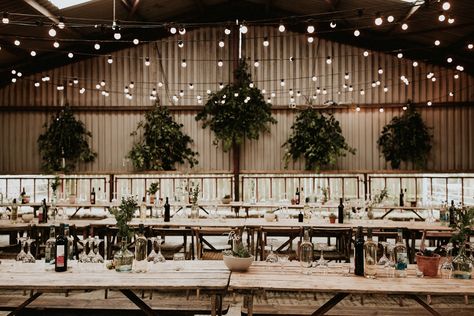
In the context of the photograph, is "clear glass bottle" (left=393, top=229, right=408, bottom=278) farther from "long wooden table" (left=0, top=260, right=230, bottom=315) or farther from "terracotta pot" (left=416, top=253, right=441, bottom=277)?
"long wooden table" (left=0, top=260, right=230, bottom=315)

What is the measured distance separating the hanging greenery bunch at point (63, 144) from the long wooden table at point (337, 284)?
32.3ft

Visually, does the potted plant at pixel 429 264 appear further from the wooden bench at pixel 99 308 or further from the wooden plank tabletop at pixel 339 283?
the wooden bench at pixel 99 308

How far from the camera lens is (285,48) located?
1290cm

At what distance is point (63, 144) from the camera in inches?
480

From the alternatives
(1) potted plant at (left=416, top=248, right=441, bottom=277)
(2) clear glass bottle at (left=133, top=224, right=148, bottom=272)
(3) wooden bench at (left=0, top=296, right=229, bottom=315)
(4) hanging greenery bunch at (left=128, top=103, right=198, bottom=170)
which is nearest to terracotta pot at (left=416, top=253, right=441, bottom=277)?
(1) potted plant at (left=416, top=248, right=441, bottom=277)

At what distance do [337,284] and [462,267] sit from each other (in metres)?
0.90

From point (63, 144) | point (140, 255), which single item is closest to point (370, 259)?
point (140, 255)

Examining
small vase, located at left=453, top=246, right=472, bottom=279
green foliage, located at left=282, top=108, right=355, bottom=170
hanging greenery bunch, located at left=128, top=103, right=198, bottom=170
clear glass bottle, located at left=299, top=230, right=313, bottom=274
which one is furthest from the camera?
hanging greenery bunch, located at left=128, top=103, right=198, bottom=170

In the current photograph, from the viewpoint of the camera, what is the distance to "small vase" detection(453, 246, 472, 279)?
3.23m

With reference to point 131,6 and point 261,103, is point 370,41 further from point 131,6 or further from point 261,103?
point 131,6

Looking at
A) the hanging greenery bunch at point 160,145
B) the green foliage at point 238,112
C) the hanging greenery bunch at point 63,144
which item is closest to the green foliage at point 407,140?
the green foliage at point 238,112

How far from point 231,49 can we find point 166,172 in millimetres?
3734

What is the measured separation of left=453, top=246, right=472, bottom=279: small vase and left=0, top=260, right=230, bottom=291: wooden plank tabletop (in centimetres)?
154

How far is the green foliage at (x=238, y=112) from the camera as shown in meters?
12.0
